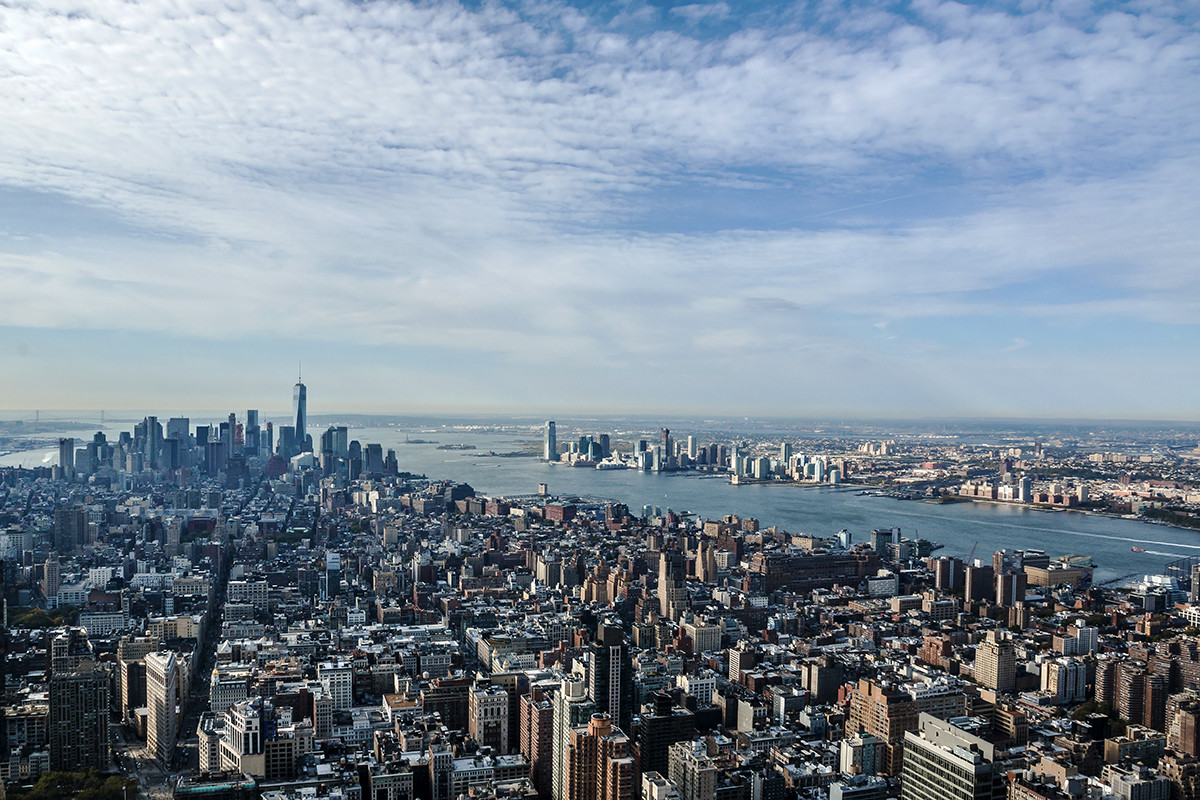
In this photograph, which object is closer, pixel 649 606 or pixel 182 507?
pixel 649 606

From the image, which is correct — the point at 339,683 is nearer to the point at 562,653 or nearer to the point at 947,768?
the point at 562,653

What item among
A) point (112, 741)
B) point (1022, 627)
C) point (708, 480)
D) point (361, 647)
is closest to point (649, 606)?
point (361, 647)

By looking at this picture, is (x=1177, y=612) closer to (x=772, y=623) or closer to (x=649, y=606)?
(x=772, y=623)

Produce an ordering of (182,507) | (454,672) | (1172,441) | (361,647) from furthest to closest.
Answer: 1. (1172,441)
2. (182,507)
3. (361,647)
4. (454,672)

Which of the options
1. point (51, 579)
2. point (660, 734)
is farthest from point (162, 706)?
point (51, 579)

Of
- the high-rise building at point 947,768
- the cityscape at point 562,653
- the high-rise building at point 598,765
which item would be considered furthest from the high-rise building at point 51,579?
the high-rise building at point 947,768

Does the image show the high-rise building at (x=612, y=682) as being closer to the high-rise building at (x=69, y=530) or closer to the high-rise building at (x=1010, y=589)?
the high-rise building at (x=1010, y=589)
